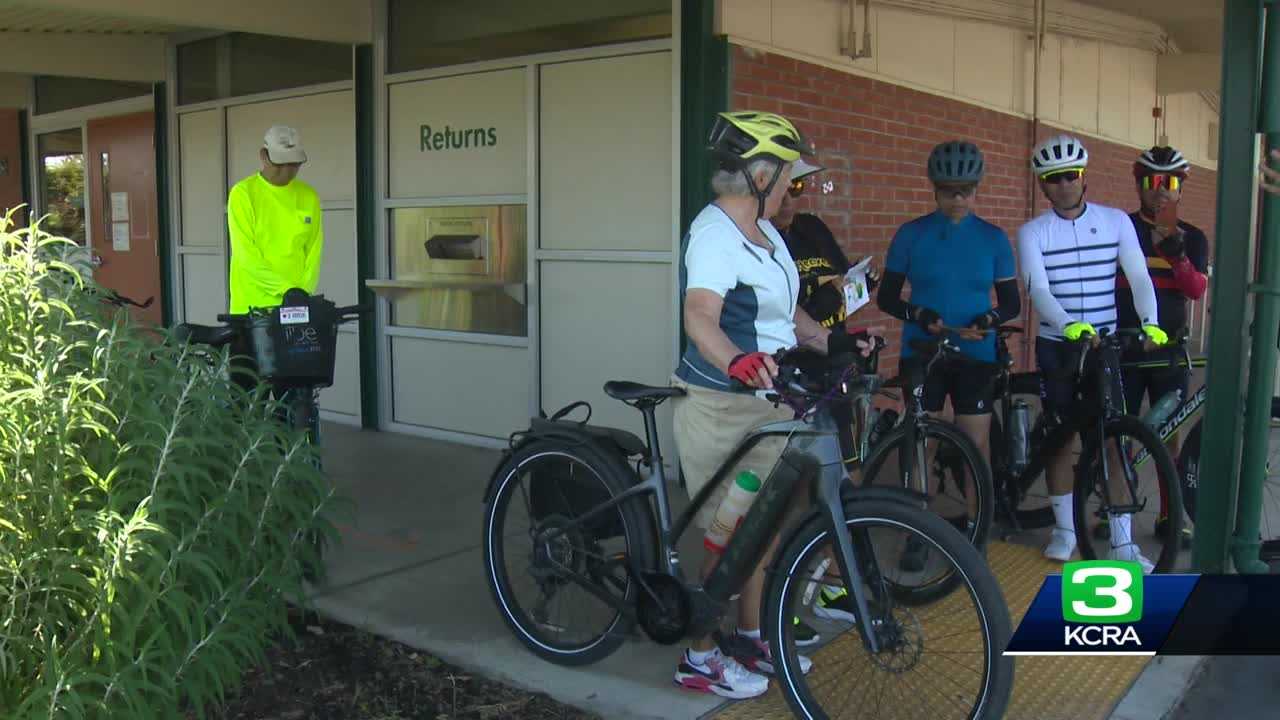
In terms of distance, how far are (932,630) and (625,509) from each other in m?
0.99

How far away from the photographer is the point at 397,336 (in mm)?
7840

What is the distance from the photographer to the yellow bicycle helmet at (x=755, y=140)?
11.5 feet

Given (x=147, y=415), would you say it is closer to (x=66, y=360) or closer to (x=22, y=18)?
(x=66, y=360)

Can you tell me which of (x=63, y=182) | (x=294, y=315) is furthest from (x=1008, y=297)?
(x=63, y=182)

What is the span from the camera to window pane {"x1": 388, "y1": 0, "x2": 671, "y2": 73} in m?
6.39

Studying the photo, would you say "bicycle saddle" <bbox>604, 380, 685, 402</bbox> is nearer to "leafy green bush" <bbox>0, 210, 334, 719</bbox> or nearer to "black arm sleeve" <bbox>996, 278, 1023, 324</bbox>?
"leafy green bush" <bbox>0, 210, 334, 719</bbox>

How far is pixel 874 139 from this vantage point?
7.48 meters

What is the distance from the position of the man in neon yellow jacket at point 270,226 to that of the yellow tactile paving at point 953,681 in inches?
109

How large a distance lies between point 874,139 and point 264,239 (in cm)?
400

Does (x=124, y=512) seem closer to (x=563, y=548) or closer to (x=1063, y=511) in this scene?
(x=563, y=548)

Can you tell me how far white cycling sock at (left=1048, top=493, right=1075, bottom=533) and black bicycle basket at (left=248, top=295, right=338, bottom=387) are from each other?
314 centimetres

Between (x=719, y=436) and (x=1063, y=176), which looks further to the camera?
(x=1063, y=176)

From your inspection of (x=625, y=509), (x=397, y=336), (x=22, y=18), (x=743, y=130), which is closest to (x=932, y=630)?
(x=625, y=509)

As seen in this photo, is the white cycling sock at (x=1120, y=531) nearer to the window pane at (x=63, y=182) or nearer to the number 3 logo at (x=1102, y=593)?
the number 3 logo at (x=1102, y=593)
